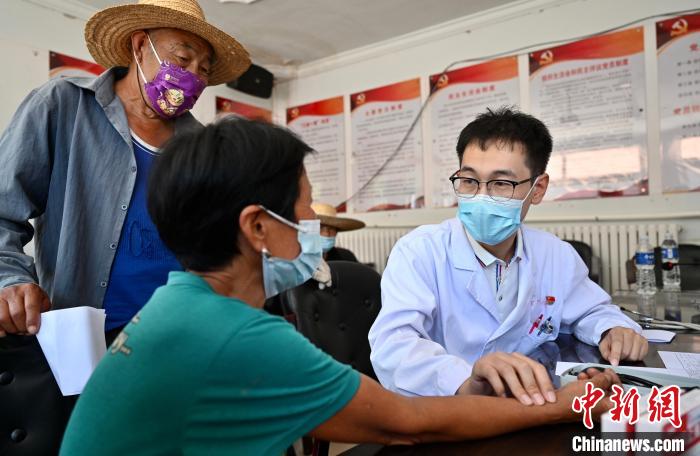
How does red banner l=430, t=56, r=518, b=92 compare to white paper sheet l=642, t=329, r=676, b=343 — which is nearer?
white paper sheet l=642, t=329, r=676, b=343

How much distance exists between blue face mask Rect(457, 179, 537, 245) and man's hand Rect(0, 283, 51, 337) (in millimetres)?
1043

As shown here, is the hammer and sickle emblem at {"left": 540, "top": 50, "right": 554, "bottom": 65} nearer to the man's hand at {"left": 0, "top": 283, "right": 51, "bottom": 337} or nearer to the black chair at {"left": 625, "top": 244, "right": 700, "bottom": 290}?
the black chair at {"left": 625, "top": 244, "right": 700, "bottom": 290}

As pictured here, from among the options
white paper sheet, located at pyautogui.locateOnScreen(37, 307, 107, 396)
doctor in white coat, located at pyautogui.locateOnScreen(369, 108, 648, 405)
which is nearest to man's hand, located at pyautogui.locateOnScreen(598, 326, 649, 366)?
doctor in white coat, located at pyautogui.locateOnScreen(369, 108, 648, 405)

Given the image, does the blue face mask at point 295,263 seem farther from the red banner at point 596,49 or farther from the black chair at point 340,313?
the red banner at point 596,49

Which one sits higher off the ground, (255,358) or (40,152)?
(40,152)

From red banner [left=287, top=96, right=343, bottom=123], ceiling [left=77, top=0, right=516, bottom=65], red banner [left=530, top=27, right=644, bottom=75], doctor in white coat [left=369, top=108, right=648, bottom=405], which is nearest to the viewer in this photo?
doctor in white coat [left=369, top=108, right=648, bottom=405]

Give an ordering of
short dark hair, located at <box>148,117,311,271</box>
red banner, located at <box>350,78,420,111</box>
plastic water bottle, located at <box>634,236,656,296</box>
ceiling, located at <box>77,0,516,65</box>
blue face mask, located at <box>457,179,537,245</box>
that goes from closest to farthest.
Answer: short dark hair, located at <box>148,117,311,271</box> < blue face mask, located at <box>457,179,537,245</box> < plastic water bottle, located at <box>634,236,656,296</box> < ceiling, located at <box>77,0,516,65</box> < red banner, located at <box>350,78,420,111</box>

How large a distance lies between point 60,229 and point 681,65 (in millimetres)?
3710

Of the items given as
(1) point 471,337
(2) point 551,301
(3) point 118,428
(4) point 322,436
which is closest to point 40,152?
(3) point 118,428

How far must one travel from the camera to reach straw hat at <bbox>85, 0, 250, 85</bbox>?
1427 millimetres

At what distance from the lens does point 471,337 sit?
3.99ft

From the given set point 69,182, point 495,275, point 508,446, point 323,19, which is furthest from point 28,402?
point 323,19

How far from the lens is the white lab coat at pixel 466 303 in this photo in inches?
42.3

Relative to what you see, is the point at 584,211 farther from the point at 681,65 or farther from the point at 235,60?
the point at 235,60
